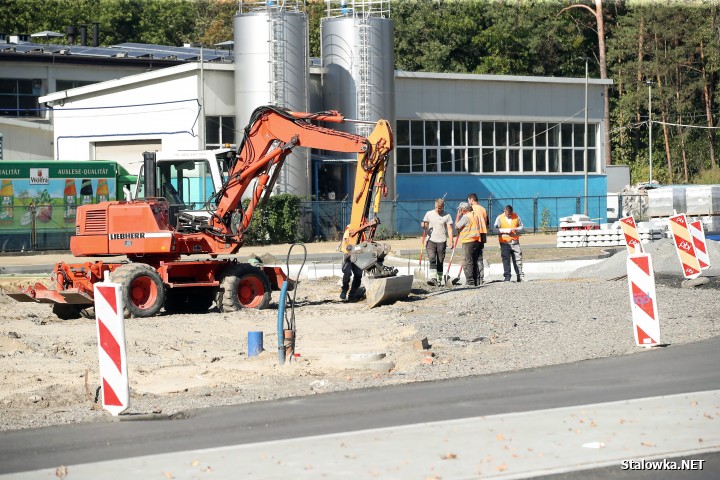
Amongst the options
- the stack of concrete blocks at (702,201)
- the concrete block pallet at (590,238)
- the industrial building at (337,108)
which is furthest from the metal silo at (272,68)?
the stack of concrete blocks at (702,201)

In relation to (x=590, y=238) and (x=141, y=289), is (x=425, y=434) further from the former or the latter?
(x=590, y=238)

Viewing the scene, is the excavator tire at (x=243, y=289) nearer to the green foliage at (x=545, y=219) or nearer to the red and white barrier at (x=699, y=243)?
the red and white barrier at (x=699, y=243)

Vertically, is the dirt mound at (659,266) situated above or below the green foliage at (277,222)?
below

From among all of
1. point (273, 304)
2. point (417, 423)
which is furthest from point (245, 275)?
point (417, 423)

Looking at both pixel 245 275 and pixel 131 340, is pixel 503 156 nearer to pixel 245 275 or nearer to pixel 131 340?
pixel 245 275

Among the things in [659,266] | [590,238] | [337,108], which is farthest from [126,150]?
[659,266]

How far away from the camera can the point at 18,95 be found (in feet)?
188

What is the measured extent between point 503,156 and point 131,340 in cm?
3960

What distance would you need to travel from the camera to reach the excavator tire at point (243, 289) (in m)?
21.2

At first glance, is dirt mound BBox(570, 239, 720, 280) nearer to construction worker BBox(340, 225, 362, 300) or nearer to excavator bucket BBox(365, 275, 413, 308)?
excavator bucket BBox(365, 275, 413, 308)

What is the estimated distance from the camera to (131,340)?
17.1 meters

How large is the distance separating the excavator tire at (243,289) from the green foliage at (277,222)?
74.4ft

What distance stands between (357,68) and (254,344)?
34.5 metres

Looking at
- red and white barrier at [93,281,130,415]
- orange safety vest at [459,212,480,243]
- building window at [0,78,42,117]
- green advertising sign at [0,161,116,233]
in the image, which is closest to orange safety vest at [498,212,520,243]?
orange safety vest at [459,212,480,243]
